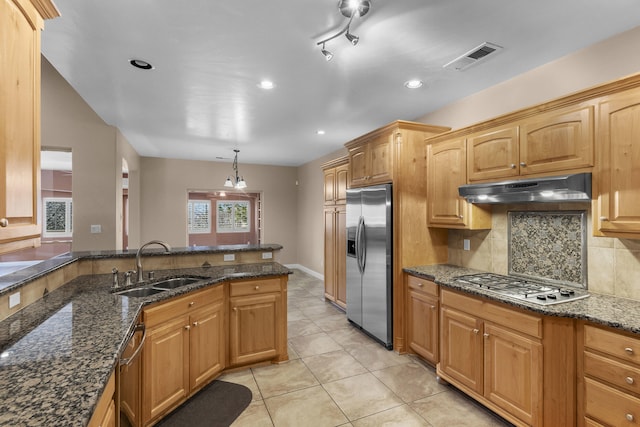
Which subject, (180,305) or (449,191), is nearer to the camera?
(180,305)

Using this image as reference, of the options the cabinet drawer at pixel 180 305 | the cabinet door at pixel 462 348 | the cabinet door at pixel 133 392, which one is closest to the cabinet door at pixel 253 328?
the cabinet drawer at pixel 180 305

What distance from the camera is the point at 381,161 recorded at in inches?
136

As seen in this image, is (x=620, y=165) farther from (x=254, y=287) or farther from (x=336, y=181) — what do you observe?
(x=336, y=181)

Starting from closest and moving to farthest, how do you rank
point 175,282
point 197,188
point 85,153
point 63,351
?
point 63,351
point 175,282
point 85,153
point 197,188

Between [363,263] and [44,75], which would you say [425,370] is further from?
[44,75]

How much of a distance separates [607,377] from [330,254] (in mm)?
3543

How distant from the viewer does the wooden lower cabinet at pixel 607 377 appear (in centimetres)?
159

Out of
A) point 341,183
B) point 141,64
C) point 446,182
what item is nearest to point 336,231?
point 341,183

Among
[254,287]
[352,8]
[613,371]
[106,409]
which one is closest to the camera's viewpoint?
[106,409]


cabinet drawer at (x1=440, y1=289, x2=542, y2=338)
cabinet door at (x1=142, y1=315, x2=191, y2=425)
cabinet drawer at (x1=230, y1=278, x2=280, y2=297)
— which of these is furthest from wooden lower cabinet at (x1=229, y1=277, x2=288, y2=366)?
cabinet drawer at (x1=440, y1=289, x2=542, y2=338)

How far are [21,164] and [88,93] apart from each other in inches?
96.3

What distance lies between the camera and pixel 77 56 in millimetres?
2393

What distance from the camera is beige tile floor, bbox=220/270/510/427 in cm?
224

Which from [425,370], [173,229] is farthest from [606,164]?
[173,229]
